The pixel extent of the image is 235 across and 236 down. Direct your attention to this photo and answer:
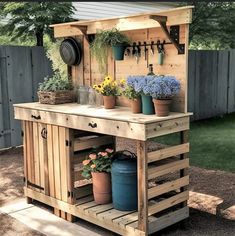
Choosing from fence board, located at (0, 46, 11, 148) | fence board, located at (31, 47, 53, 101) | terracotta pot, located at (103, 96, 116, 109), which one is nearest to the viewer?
terracotta pot, located at (103, 96, 116, 109)

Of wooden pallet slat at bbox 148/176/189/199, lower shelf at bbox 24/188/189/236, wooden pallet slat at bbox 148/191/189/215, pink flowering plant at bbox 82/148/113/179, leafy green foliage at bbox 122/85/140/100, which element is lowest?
lower shelf at bbox 24/188/189/236

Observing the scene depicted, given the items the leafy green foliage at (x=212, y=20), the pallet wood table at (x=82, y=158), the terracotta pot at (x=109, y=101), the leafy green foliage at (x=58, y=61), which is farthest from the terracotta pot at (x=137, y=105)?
the leafy green foliage at (x=212, y=20)

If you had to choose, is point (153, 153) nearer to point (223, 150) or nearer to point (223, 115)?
point (223, 150)

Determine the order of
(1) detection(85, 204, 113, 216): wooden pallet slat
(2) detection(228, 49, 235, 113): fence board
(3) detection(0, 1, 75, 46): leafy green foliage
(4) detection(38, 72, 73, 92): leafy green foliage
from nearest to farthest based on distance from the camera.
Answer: (1) detection(85, 204, 113, 216): wooden pallet slat, (4) detection(38, 72, 73, 92): leafy green foliage, (3) detection(0, 1, 75, 46): leafy green foliage, (2) detection(228, 49, 235, 113): fence board

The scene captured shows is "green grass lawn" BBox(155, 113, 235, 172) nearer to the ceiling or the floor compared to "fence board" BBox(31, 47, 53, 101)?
nearer to the floor

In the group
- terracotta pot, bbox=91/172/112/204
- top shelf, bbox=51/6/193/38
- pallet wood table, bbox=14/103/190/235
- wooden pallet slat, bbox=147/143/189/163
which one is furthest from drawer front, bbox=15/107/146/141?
top shelf, bbox=51/6/193/38

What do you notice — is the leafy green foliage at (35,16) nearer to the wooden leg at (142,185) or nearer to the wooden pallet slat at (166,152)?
the wooden pallet slat at (166,152)

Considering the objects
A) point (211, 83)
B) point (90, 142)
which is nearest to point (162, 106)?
point (90, 142)

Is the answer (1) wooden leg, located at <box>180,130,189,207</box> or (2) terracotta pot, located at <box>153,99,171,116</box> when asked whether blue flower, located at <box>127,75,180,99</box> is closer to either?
(2) terracotta pot, located at <box>153,99,171,116</box>

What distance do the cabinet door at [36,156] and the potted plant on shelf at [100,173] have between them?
0.58m

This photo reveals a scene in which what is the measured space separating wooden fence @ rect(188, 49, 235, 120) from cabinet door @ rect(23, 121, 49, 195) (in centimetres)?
586

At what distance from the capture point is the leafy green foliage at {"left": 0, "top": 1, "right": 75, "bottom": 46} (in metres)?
7.99

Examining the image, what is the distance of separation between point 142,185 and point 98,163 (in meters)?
0.75

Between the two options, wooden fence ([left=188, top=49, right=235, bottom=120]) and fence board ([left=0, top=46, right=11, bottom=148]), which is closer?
fence board ([left=0, top=46, right=11, bottom=148])
